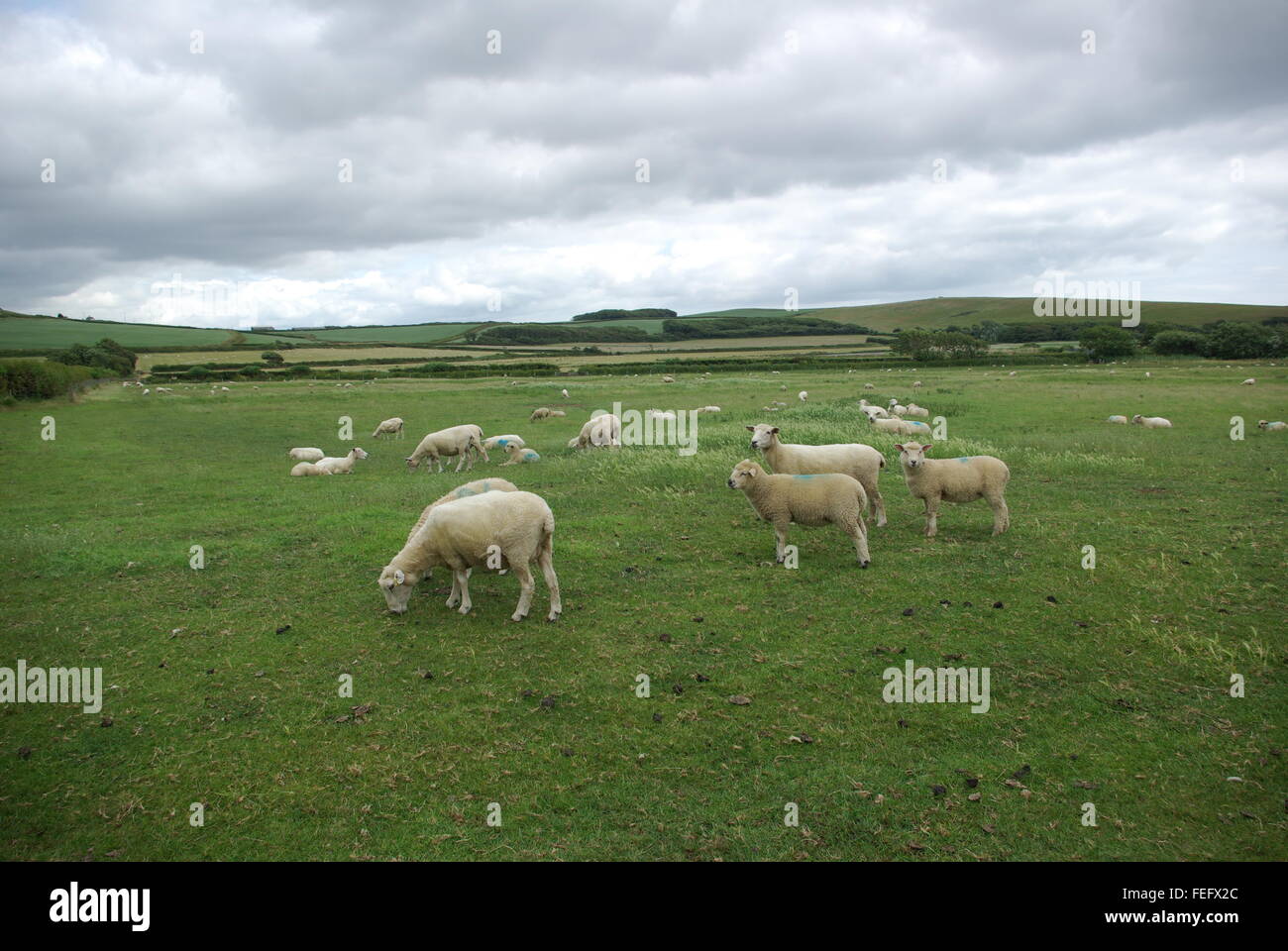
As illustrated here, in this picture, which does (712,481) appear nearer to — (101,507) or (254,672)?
(254,672)

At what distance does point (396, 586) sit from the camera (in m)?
10.5

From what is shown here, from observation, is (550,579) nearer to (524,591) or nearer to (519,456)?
(524,591)

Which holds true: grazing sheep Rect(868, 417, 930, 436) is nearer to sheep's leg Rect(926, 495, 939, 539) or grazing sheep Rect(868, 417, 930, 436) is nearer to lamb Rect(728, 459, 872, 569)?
sheep's leg Rect(926, 495, 939, 539)

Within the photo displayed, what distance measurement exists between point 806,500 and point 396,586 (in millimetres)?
6920

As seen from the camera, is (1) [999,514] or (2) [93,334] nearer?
(1) [999,514]

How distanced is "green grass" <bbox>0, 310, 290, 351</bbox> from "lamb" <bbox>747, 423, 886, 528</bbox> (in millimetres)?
111402

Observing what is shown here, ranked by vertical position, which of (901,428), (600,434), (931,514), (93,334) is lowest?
(931,514)

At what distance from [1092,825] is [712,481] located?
44.2ft

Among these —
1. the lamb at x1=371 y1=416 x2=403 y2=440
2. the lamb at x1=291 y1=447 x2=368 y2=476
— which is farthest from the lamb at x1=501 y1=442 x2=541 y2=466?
the lamb at x1=371 y1=416 x2=403 y2=440

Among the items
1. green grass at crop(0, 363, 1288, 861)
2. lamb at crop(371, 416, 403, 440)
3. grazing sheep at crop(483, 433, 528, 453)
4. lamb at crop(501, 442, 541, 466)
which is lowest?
green grass at crop(0, 363, 1288, 861)

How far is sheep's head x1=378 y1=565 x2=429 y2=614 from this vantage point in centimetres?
1046

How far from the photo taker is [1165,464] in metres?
20.9

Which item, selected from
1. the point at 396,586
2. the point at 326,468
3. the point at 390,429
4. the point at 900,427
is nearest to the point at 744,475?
the point at 396,586
